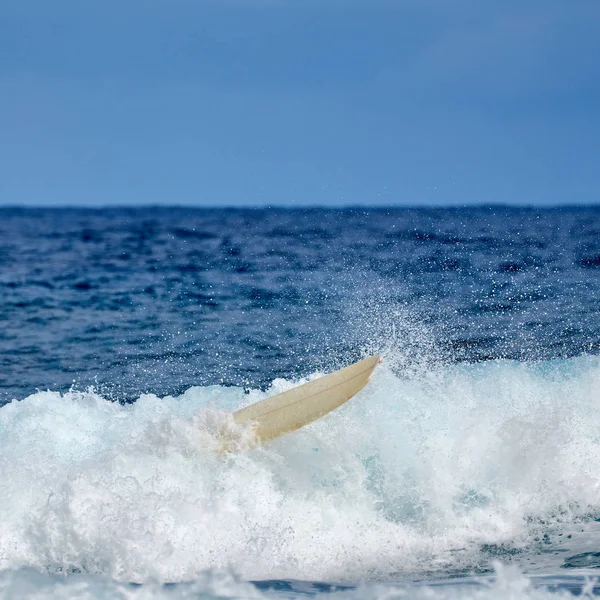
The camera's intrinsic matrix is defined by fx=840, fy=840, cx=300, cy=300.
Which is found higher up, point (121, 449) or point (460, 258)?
point (460, 258)

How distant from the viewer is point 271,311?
1532cm

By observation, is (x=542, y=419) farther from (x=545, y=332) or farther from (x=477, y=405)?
(x=545, y=332)

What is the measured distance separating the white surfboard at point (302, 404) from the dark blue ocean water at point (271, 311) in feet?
11.9

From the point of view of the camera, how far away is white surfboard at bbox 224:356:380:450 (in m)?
7.19

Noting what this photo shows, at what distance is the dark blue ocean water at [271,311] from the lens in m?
12.2

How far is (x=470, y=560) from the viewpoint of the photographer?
5918mm

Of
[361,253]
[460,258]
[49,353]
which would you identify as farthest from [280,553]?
[361,253]

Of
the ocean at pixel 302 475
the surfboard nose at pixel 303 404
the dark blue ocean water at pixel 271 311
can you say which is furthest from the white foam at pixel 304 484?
the dark blue ocean water at pixel 271 311

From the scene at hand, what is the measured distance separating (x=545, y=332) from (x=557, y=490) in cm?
737

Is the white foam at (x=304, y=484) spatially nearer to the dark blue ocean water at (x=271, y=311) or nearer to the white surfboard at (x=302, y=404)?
the white surfboard at (x=302, y=404)

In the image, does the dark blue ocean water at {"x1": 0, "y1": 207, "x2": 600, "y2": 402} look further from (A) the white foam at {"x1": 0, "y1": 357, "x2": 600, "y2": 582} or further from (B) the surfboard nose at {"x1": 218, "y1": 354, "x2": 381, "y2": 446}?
(B) the surfboard nose at {"x1": 218, "y1": 354, "x2": 381, "y2": 446}

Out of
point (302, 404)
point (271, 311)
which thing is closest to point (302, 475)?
point (302, 404)

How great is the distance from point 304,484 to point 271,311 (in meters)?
8.64

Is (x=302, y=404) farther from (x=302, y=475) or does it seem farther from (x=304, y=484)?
(x=304, y=484)
